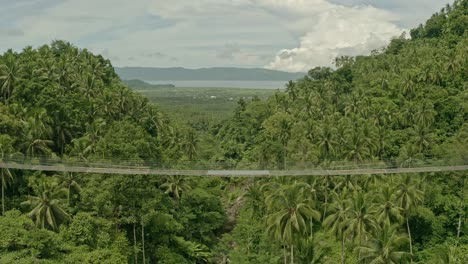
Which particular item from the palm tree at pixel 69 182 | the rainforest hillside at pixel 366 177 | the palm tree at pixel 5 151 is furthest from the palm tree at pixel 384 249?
the palm tree at pixel 5 151

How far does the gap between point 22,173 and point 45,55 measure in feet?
58.1

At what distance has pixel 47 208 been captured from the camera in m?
24.3

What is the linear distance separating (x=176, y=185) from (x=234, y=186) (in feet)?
43.7

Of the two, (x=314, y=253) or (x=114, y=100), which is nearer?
(x=314, y=253)

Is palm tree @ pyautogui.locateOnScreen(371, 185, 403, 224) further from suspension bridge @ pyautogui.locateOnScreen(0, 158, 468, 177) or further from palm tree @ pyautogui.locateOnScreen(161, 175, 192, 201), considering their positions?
palm tree @ pyautogui.locateOnScreen(161, 175, 192, 201)

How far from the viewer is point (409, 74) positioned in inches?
1736

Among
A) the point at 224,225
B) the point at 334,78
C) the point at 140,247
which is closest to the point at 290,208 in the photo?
the point at 140,247

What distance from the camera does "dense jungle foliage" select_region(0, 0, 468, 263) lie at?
24516 millimetres

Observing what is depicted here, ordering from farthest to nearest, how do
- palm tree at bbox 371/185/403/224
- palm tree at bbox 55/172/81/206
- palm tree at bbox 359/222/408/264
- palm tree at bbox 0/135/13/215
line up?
palm tree at bbox 55/172/81/206 → palm tree at bbox 371/185/403/224 → palm tree at bbox 0/135/13/215 → palm tree at bbox 359/222/408/264

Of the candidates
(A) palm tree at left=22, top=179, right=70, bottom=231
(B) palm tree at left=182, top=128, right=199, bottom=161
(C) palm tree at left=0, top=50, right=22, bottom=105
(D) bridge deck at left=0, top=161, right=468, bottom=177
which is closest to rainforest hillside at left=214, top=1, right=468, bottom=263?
(D) bridge deck at left=0, top=161, right=468, bottom=177

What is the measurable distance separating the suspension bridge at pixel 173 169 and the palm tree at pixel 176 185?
426 cm

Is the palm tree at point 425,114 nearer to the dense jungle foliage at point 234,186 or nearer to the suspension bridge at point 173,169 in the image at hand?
the dense jungle foliage at point 234,186

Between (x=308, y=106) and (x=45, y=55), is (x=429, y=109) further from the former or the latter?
(x=45, y=55)

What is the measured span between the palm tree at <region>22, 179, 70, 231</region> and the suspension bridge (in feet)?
3.45
